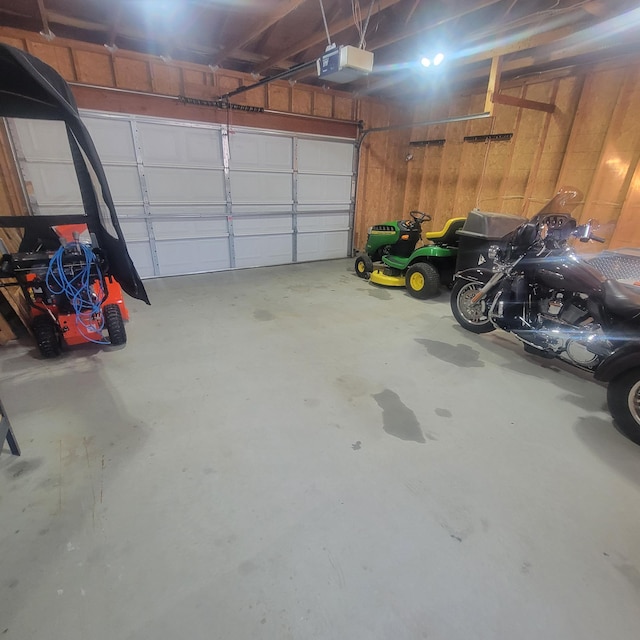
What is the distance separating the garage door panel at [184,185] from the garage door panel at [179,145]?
109mm

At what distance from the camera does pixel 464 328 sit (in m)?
3.60

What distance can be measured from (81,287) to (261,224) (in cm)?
382

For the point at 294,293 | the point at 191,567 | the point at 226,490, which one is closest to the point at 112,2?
the point at 294,293

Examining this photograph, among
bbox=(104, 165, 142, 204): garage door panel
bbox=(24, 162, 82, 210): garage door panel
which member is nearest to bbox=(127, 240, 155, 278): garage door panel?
bbox=(104, 165, 142, 204): garage door panel

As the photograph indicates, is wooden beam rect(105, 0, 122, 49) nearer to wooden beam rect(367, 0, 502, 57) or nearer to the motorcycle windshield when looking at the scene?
wooden beam rect(367, 0, 502, 57)

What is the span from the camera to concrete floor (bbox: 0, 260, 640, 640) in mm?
1163

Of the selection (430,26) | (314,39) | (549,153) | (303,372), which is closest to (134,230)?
(314,39)

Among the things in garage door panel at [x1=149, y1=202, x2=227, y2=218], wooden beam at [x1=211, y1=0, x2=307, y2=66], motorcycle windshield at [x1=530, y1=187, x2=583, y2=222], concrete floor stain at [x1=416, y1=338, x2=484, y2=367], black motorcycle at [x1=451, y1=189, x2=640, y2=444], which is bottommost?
concrete floor stain at [x1=416, y1=338, x2=484, y2=367]

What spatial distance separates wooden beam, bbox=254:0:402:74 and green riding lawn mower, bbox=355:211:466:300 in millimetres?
2373

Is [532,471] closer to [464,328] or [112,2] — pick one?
[464,328]

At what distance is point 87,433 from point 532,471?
8.20 feet

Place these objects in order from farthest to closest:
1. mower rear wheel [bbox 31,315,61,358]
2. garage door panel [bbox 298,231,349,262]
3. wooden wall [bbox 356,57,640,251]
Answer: garage door panel [bbox 298,231,349,262]
wooden wall [bbox 356,57,640,251]
mower rear wheel [bbox 31,315,61,358]

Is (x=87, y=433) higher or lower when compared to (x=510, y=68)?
lower

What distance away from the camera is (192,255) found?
5664mm
